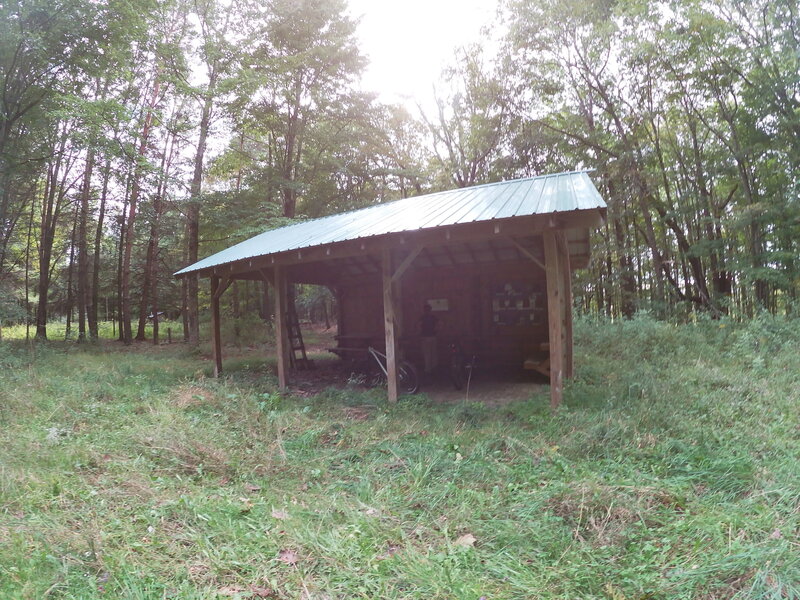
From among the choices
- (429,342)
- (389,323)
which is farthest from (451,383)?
(389,323)

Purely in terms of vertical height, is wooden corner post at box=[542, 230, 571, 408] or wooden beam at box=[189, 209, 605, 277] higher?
wooden beam at box=[189, 209, 605, 277]

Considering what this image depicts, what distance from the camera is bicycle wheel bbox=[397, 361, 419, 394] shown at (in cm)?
747

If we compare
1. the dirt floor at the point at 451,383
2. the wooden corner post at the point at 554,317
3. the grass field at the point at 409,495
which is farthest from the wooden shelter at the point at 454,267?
the grass field at the point at 409,495

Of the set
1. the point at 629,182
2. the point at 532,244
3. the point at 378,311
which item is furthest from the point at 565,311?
the point at 629,182

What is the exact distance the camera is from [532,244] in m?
8.09

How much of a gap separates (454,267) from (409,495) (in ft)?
22.4

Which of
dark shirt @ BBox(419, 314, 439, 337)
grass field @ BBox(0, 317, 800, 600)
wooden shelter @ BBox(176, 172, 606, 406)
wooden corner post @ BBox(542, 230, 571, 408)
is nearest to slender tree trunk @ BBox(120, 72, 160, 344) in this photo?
wooden shelter @ BBox(176, 172, 606, 406)

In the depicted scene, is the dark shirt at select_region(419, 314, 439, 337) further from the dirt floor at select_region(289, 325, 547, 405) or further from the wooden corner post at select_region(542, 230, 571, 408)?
the wooden corner post at select_region(542, 230, 571, 408)

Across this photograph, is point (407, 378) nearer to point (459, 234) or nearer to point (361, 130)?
point (459, 234)

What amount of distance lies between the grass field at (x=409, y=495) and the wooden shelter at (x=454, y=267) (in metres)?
1.37

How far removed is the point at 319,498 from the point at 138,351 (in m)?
13.2

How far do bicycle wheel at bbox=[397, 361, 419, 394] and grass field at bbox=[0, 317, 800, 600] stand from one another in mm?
843

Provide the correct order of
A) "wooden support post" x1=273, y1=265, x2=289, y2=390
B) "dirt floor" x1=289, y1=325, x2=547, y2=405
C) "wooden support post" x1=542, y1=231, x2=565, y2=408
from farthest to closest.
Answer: "wooden support post" x1=273, y1=265, x2=289, y2=390 → "dirt floor" x1=289, y1=325, x2=547, y2=405 → "wooden support post" x1=542, y1=231, x2=565, y2=408

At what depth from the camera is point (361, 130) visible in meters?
16.9
